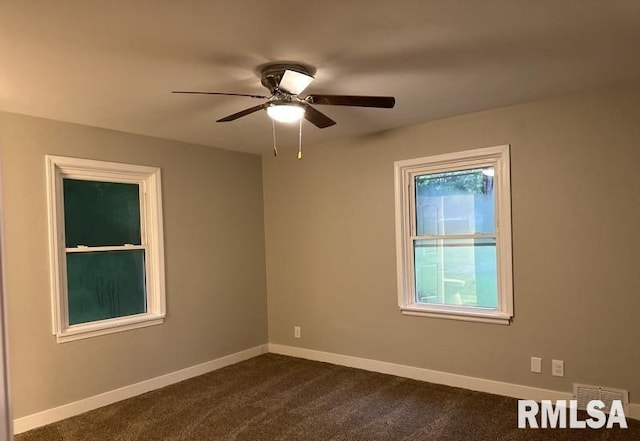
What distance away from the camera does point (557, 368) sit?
3406 mm

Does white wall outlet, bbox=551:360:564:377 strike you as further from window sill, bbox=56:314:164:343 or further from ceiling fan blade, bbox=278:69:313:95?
window sill, bbox=56:314:164:343

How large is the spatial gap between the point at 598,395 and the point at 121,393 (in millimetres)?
3680

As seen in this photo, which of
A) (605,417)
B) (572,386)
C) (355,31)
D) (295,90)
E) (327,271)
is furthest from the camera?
(327,271)

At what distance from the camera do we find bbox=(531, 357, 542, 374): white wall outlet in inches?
137

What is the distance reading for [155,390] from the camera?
13.3ft

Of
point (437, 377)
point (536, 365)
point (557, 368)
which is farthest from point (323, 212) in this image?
point (557, 368)

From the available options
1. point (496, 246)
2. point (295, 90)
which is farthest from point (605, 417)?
point (295, 90)

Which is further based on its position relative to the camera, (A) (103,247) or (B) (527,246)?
(A) (103,247)

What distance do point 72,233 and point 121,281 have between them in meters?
0.60

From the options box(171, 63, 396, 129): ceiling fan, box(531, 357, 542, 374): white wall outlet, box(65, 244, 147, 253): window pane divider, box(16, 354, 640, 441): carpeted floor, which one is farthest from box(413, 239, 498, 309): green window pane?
box(65, 244, 147, 253): window pane divider

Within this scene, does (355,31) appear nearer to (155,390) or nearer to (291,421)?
(291,421)

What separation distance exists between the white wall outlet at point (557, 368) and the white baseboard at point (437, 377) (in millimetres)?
133

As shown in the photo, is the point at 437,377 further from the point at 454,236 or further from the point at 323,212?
the point at 323,212

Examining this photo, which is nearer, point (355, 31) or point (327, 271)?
point (355, 31)
